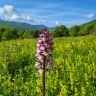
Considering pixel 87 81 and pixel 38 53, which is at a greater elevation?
pixel 38 53

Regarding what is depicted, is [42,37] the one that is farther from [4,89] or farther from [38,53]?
[4,89]

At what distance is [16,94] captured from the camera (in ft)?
29.7

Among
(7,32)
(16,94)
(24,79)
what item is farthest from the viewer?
(7,32)

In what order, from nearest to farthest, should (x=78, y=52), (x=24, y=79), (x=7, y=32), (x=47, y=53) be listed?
(x=47, y=53) < (x=24, y=79) < (x=78, y=52) < (x=7, y=32)

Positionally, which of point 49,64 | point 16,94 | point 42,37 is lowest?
point 16,94

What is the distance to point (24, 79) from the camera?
1080 centimetres

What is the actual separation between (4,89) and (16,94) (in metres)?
0.81

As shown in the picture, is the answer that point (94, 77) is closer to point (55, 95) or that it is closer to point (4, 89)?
point (55, 95)

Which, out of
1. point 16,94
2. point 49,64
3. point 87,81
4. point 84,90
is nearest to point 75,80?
point 87,81

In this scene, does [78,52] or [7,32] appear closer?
[78,52]

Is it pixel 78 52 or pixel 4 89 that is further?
pixel 78 52

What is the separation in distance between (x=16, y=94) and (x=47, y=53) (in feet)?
14.4

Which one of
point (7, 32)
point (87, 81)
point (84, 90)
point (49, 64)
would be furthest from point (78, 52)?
point (7, 32)

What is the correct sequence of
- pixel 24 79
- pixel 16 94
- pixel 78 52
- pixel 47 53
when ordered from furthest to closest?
pixel 78 52, pixel 24 79, pixel 16 94, pixel 47 53
